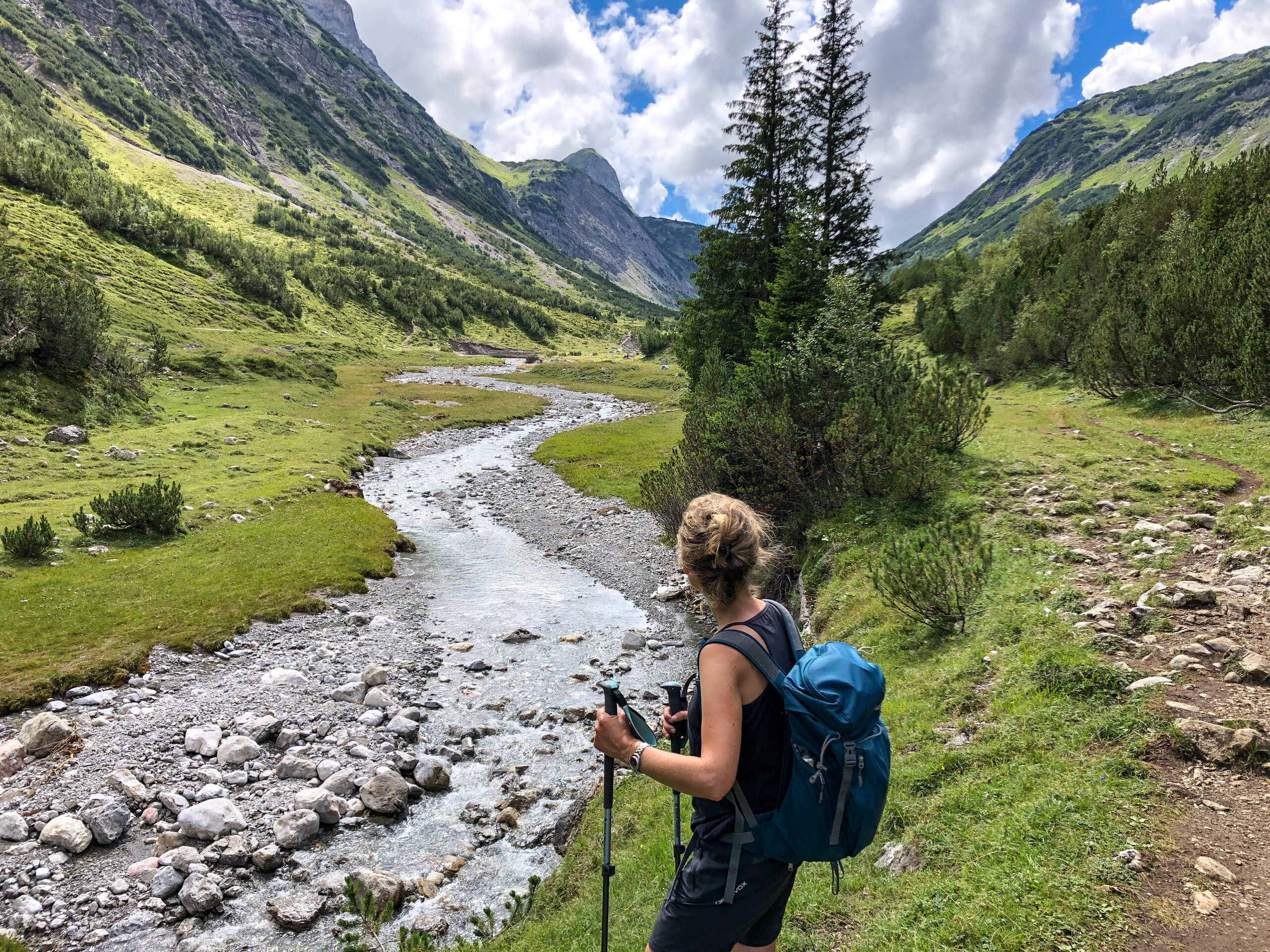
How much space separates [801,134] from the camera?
33.9 m

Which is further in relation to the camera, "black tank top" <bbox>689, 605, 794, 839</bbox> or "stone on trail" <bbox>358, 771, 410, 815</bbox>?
"stone on trail" <bbox>358, 771, 410, 815</bbox>

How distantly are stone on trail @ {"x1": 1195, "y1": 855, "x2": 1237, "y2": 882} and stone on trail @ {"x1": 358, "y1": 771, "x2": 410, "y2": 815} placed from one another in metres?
10.4

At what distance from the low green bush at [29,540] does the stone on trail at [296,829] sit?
15473mm

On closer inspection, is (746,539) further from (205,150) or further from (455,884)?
(205,150)

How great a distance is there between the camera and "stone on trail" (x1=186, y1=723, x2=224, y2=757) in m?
11.0

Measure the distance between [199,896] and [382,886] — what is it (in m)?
2.38

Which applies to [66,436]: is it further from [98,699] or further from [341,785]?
[341,785]

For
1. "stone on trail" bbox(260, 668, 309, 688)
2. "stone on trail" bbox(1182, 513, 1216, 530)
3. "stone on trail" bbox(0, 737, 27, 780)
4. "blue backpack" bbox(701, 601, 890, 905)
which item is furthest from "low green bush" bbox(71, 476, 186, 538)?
"stone on trail" bbox(1182, 513, 1216, 530)

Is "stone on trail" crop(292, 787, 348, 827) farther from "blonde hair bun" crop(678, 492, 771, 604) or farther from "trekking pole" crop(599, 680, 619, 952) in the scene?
"blonde hair bun" crop(678, 492, 771, 604)

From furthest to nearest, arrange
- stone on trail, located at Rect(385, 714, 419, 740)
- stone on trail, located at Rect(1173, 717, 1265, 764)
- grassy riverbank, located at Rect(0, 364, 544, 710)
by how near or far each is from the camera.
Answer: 1. grassy riverbank, located at Rect(0, 364, 544, 710)
2. stone on trail, located at Rect(385, 714, 419, 740)
3. stone on trail, located at Rect(1173, 717, 1265, 764)

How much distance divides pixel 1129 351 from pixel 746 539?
104 feet

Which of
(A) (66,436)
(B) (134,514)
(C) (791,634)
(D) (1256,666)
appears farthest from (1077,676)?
(A) (66,436)

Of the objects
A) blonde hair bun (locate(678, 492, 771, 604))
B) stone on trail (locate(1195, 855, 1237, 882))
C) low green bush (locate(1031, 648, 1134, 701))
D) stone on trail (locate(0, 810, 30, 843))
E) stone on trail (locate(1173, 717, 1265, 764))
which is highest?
blonde hair bun (locate(678, 492, 771, 604))

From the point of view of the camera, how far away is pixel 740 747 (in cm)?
306
